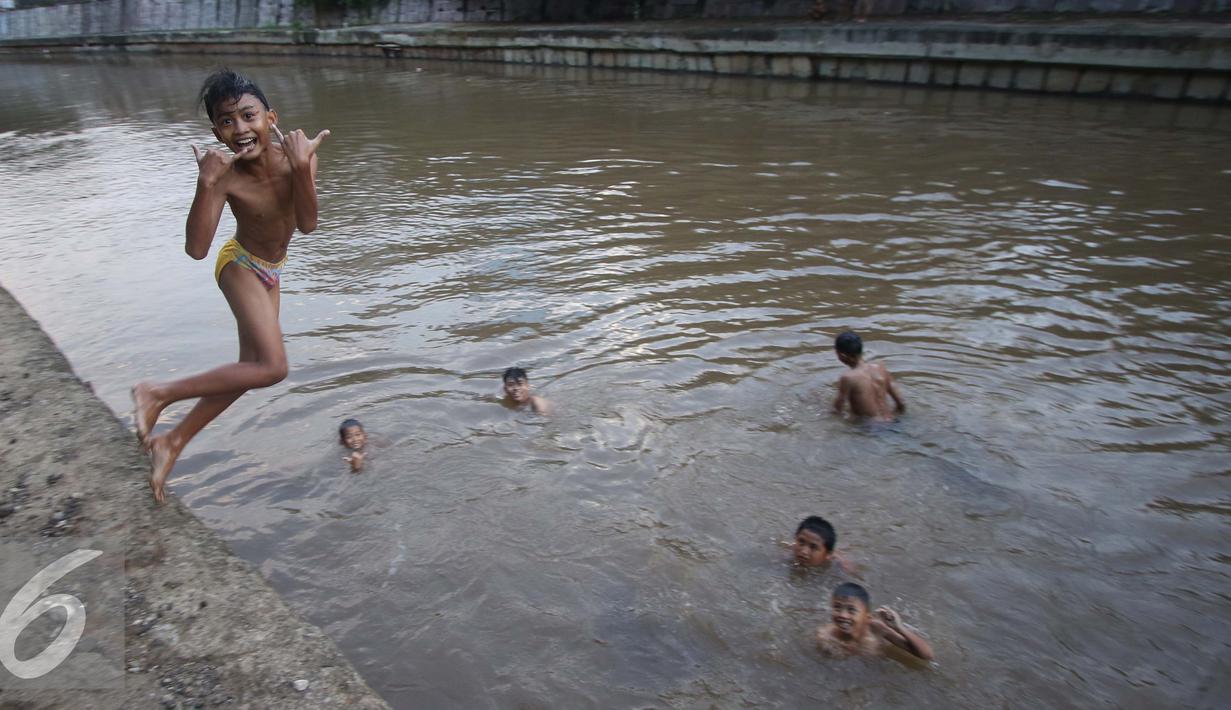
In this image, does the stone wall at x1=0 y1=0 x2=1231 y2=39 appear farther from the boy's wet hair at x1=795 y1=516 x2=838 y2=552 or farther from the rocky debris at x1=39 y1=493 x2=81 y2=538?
the rocky debris at x1=39 y1=493 x2=81 y2=538

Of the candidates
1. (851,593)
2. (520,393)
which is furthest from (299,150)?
(851,593)

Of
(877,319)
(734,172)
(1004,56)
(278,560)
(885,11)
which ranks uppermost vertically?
(885,11)

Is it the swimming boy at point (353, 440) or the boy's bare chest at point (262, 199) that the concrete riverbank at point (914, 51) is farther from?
the boy's bare chest at point (262, 199)

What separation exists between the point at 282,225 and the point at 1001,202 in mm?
8033

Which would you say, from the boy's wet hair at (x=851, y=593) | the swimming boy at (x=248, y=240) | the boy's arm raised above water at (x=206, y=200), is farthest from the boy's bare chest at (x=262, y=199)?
the boy's wet hair at (x=851, y=593)

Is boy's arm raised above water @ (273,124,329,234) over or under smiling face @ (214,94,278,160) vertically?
under

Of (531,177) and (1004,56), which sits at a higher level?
(1004,56)

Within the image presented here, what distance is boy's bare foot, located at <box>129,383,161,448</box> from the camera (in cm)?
378

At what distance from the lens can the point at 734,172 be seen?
10.8 meters

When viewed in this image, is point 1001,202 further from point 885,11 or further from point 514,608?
point 885,11

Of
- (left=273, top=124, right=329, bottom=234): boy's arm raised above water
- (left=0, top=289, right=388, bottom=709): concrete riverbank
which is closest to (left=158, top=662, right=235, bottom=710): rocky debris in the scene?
(left=0, top=289, right=388, bottom=709): concrete riverbank

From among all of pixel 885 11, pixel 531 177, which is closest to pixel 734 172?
pixel 531 177

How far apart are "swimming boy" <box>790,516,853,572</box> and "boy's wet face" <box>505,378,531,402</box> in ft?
7.20

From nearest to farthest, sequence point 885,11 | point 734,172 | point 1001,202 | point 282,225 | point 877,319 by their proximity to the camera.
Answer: point 282,225
point 877,319
point 1001,202
point 734,172
point 885,11
